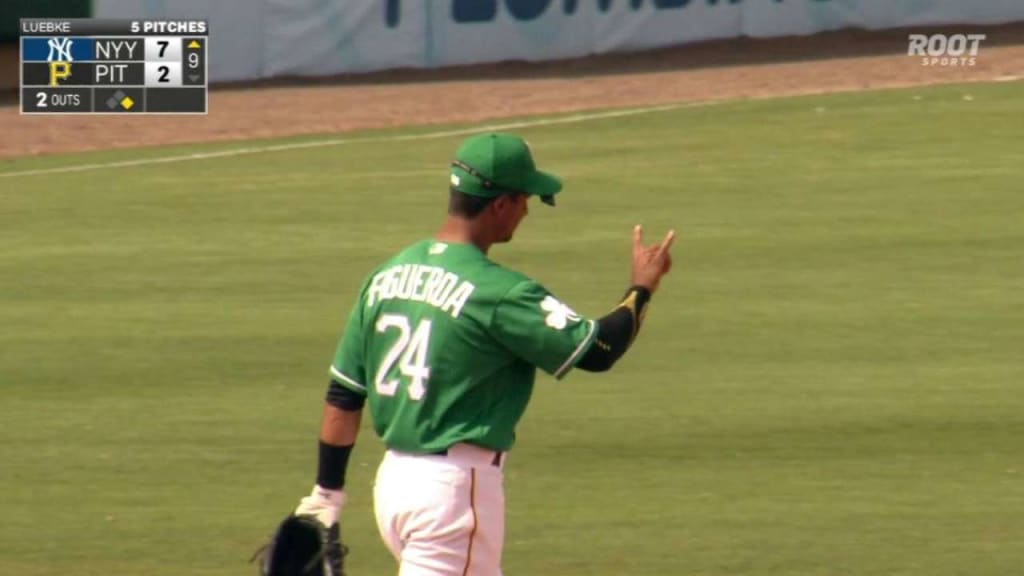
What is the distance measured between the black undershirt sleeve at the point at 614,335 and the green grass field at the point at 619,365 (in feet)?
9.10

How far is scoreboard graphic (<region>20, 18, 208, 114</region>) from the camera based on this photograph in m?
25.4

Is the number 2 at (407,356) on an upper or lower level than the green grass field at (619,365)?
upper

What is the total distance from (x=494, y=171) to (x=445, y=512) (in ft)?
3.00

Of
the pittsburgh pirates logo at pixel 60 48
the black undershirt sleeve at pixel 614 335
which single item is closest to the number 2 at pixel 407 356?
the black undershirt sleeve at pixel 614 335

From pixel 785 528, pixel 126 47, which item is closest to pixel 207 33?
pixel 126 47

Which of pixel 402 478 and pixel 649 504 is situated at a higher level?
pixel 402 478

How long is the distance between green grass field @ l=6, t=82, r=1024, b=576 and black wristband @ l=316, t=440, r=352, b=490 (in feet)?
8.46

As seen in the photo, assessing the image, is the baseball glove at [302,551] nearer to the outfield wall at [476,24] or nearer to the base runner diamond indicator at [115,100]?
the base runner diamond indicator at [115,100]

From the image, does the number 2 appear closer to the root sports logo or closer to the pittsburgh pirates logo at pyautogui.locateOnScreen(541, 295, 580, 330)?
the pittsburgh pirates logo at pyautogui.locateOnScreen(541, 295, 580, 330)

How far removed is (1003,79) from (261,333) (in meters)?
15.6

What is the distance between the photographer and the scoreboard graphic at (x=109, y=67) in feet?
83.4

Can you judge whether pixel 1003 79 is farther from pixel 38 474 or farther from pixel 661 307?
pixel 38 474

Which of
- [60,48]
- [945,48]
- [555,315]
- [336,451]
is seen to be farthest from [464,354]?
[945,48]

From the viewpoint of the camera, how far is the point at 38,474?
9.80 metres
